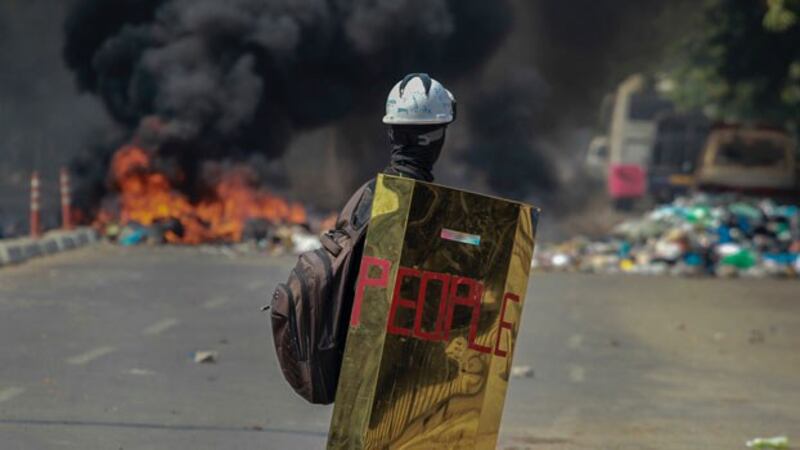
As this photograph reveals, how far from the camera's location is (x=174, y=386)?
10102 mm

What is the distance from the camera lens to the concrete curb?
18.9 m

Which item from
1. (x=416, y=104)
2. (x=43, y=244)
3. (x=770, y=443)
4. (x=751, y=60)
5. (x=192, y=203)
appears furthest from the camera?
(x=751, y=60)

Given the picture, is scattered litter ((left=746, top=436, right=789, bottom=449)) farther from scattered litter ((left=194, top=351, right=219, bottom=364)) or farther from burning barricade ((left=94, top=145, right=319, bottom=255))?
burning barricade ((left=94, top=145, right=319, bottom=255))

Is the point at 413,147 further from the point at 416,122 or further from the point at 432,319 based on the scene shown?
the point at 432,319

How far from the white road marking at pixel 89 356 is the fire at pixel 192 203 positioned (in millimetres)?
14414

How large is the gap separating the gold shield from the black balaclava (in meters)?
0.37

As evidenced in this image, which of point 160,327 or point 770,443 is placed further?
point 160,327

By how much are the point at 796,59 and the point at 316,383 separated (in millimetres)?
30332

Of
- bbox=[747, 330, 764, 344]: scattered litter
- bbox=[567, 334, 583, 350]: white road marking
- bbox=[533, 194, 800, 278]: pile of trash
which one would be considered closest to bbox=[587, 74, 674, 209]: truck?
bbox=[533, 194, 800, 278]: pile of trash

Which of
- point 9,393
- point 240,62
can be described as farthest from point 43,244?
point 9,393

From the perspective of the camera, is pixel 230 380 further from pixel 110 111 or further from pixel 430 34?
pixel 430 34

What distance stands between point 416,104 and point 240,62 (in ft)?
86.9

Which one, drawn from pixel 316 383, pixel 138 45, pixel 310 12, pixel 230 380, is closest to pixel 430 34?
pixel 310 12

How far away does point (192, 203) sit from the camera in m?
28.0
